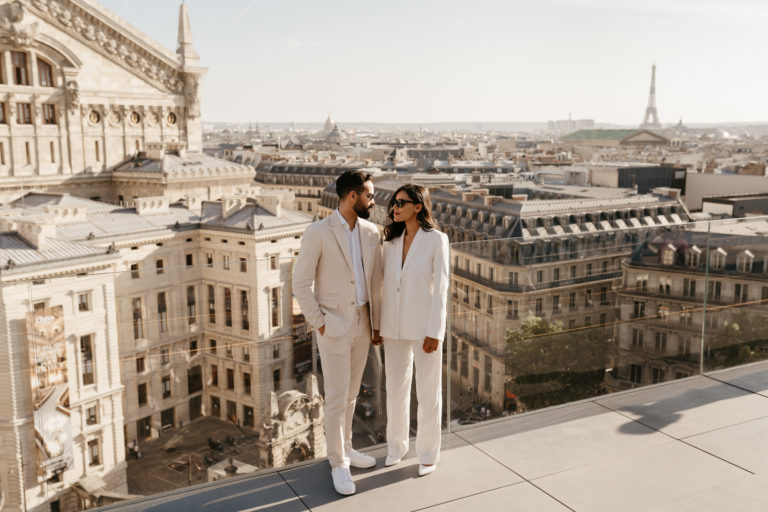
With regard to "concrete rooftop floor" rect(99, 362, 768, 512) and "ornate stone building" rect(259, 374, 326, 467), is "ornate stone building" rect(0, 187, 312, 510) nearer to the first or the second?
"ornate stone building" rect(259, 374, 326, 467)

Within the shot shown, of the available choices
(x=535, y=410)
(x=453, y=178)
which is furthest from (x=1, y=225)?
(x=453, y=178)

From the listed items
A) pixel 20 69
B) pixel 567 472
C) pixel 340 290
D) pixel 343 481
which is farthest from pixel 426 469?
pixel 20 69

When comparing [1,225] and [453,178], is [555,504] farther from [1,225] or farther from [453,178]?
[453,178]

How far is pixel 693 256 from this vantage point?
701 centimetres

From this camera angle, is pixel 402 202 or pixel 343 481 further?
pixel 402 202

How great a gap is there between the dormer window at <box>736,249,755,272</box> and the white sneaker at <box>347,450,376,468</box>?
436cm

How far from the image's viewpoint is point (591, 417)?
576 cm

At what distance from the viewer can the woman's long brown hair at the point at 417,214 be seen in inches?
186

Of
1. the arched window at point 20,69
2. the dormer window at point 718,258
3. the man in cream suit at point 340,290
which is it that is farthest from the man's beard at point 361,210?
the arched window at point 20,69

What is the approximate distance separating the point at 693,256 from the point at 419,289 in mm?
3465

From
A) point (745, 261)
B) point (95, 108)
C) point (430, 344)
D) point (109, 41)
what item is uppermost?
point (109, 41)

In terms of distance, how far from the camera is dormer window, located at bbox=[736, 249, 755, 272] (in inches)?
284

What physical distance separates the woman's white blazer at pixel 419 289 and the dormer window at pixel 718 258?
3501mm

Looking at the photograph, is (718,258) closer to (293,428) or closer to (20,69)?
(293,428)
